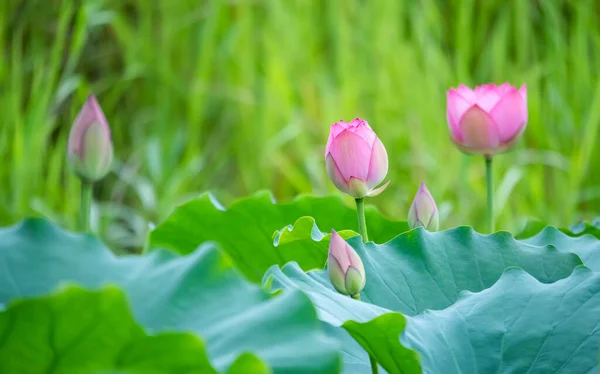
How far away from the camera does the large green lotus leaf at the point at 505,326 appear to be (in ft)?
2.09

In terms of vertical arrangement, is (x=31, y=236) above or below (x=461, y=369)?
above

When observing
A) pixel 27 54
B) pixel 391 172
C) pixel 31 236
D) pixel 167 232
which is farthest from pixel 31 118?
pixel 31 236

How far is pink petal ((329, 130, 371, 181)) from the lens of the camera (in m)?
0.81

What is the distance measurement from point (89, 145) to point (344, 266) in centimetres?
36

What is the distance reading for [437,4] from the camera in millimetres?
3184

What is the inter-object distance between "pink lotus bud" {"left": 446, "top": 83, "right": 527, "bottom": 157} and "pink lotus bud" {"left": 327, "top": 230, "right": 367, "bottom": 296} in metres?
0.41

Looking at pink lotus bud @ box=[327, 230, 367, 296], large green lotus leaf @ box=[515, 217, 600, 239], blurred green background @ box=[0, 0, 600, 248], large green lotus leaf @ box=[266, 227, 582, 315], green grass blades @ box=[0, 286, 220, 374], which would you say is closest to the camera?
green grass blades @ box=[0, 286, 220, 374]

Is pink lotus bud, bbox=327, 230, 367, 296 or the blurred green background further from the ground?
pink lotus bud, bbox=327, 230, 367, 296

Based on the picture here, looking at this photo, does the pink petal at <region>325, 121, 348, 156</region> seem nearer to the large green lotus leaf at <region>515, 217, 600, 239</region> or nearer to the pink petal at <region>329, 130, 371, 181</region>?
the pink petal at <region>329, 130, 371, 181</region>

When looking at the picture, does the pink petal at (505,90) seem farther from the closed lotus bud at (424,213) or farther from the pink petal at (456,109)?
the closed lotus bud at (424,213)

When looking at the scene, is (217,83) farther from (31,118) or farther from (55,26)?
(31,118)

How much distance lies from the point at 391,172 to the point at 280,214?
1528 millimetres

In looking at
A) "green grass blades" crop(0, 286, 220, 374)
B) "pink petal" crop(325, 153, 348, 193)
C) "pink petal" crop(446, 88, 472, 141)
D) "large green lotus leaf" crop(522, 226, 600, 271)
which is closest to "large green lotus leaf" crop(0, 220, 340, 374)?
"green grass blades" crop(0, 286, 220, 374)

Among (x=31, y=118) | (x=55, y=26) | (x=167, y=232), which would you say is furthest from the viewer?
(x=55, y=26)
